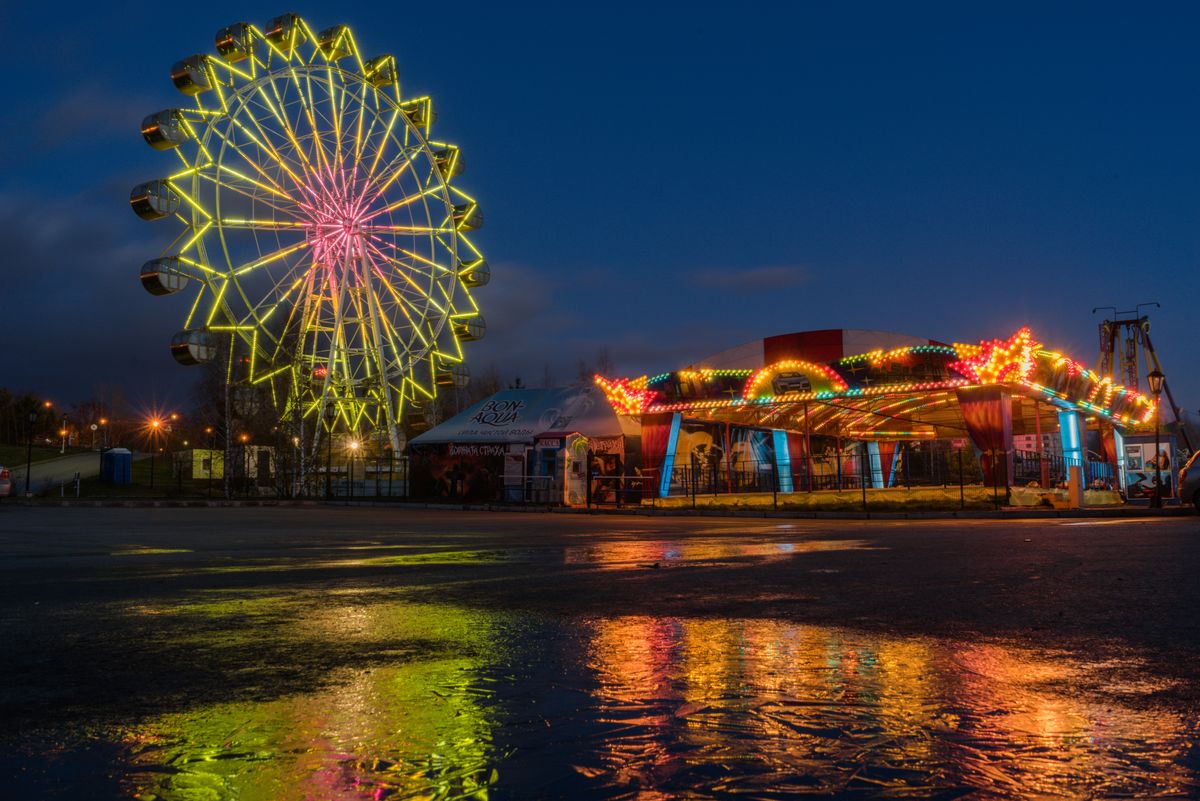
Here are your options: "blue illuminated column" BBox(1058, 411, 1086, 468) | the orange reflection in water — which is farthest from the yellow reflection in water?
"blue illuminated column" BBox(1058, 411, 1086, 468)

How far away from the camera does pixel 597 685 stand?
3.42 meters

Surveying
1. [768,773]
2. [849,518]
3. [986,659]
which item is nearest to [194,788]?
[768,773]

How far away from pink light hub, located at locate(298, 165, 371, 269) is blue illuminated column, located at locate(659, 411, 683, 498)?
43.9ft

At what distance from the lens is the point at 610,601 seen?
20.0 feet

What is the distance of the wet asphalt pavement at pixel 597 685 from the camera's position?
7.52 ft

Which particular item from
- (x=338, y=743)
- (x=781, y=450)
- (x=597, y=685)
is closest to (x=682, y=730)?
(x=597, y=685)

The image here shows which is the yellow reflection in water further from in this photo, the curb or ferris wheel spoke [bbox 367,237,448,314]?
ferris wheel spoke [bbox 367,237,448,314]

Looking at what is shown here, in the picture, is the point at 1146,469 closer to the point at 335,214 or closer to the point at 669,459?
the point at 669,459

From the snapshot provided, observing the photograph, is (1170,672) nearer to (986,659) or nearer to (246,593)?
(986,659)

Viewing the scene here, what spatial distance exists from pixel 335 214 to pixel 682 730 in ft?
115

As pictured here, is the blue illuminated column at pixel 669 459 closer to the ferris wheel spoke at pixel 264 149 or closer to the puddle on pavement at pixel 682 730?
the ferris wheel spoke at pixel 264 149

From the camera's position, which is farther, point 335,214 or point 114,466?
point 114,466

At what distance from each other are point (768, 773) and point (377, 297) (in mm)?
36955

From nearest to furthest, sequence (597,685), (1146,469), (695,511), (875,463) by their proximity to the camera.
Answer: (597,685), (695,511), (1146,469), (875,463)
